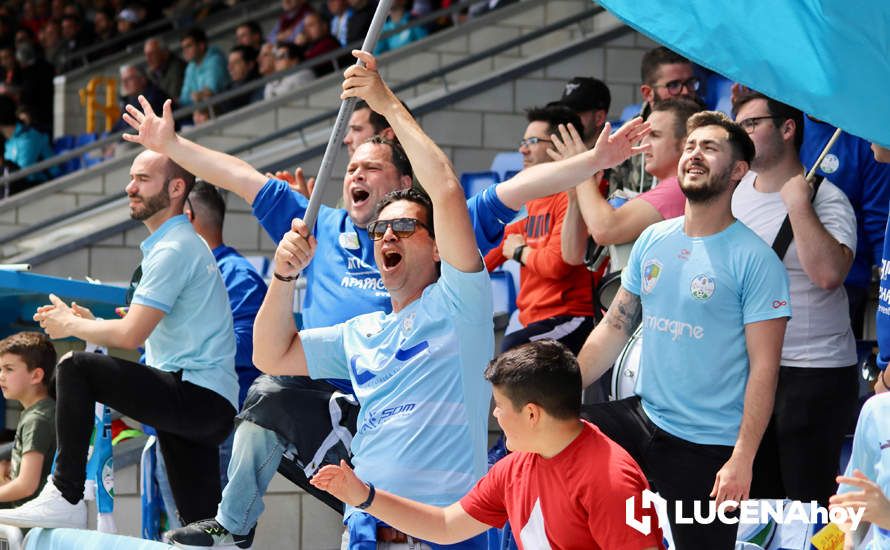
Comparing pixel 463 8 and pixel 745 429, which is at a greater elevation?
pixel 463 8

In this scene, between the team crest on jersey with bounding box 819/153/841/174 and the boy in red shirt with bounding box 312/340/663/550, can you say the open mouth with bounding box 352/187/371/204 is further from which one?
the team crest on jersey with bounding box 819/153/841/174

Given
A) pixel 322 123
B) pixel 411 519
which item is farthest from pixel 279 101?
pixel 411 519

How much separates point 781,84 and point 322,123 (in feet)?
28.9

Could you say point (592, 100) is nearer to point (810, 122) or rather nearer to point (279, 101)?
point (810, 122)

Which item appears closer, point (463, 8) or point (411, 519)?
point (411, 519)

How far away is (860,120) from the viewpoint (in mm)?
3998

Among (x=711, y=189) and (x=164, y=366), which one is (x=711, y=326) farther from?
(x=164, y=366)

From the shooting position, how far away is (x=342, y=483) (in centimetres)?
411

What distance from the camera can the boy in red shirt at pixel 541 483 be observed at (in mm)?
3918

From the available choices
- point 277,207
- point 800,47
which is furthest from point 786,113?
point 277,207

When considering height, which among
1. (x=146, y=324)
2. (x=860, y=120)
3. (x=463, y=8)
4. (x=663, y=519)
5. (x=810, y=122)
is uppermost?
(x=463, y=8)

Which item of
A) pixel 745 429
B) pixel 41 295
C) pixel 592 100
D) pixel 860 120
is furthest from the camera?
pixel 592 100

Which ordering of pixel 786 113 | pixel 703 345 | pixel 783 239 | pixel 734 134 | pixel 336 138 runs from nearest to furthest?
pixel 336 138 < pixel 703 345 < pixel 734 134 < pixel 783 239 < pixel 786 113

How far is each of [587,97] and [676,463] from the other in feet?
10.4
